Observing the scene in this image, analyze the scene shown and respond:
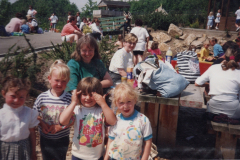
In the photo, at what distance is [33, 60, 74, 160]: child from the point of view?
2.13 meters

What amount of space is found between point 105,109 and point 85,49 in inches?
40.7

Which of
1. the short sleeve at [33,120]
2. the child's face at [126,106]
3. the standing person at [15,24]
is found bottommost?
the short sleeve at [33,120]

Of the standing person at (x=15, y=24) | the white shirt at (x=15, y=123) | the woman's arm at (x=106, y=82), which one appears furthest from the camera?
the standing person at (x=15, y=24)

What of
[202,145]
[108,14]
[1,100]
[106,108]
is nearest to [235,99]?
[202,145]

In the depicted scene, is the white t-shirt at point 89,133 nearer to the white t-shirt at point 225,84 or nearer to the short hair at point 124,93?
the short hair at point 124,93

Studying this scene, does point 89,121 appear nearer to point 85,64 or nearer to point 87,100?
point 87,100

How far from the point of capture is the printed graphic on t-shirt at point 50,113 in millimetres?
2119

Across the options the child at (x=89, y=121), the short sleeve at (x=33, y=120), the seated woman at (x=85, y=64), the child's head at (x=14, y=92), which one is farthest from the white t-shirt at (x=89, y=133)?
the seated woman at (x=85, y=64)

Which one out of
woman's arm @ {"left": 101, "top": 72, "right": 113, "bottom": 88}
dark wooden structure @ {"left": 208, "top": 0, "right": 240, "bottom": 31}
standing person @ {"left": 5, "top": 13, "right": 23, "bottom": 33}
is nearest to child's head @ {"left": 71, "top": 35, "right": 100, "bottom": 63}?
woman's arm @ {"left": 101, "top": 72, "right": 113, "bottom": 88}

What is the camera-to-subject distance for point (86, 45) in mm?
2734

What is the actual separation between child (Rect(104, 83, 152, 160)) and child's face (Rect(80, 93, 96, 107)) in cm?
21

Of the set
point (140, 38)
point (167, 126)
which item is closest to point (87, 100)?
point (167, 126)

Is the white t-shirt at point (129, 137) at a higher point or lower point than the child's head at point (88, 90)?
lower

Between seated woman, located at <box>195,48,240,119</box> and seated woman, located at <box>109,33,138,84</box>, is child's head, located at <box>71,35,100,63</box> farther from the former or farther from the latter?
seated woman, located at <box>195,48,240,119</box>
